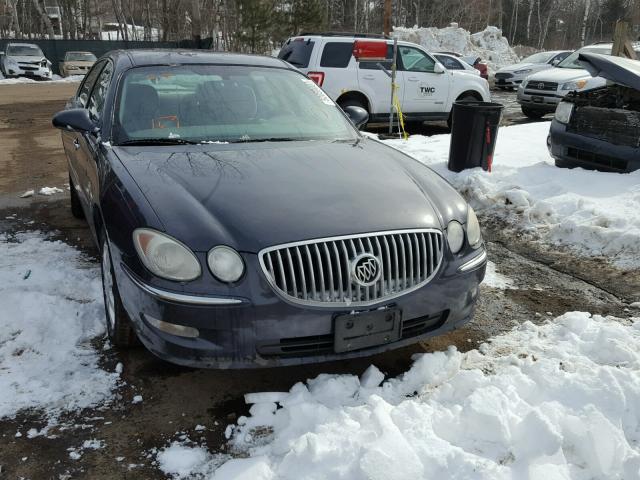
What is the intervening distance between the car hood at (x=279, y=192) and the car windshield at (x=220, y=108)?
201 millimetres

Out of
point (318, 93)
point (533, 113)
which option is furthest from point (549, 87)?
point (318, 93)

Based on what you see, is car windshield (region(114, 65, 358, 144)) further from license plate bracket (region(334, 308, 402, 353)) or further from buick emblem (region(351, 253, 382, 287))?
license plate bracket (region(334, 308, 402, 353))

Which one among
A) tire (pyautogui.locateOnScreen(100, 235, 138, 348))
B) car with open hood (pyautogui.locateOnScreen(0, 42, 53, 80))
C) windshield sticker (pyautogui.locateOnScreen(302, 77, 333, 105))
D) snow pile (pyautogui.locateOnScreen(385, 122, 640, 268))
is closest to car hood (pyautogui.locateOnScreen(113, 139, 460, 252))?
tire (pyautogui.locateOnScreen(100, 235, 138, 348))

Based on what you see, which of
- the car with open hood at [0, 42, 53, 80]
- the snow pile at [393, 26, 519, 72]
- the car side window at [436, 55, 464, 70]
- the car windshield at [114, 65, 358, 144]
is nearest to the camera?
the car windshield at [114, 65, 358, 144]

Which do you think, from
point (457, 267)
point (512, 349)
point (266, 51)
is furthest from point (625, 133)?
point (266, 51)

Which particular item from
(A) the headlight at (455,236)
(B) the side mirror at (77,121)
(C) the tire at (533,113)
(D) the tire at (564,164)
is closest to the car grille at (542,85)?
(C) the tire at (533,113)

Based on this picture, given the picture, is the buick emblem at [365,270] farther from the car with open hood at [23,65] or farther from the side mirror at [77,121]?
the car with open hood at [23,65]

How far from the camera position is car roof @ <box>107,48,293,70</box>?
400cm

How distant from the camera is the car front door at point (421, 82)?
1122cm

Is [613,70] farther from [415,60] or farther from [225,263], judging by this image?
[225,263]

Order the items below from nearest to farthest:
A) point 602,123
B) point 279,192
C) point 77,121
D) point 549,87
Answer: point 279,192
point 77,121
point 602,123
point 549,87

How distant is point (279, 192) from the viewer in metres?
2.82

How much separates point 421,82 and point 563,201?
6.35 metres

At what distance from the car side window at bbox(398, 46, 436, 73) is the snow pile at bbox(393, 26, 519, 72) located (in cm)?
3042
